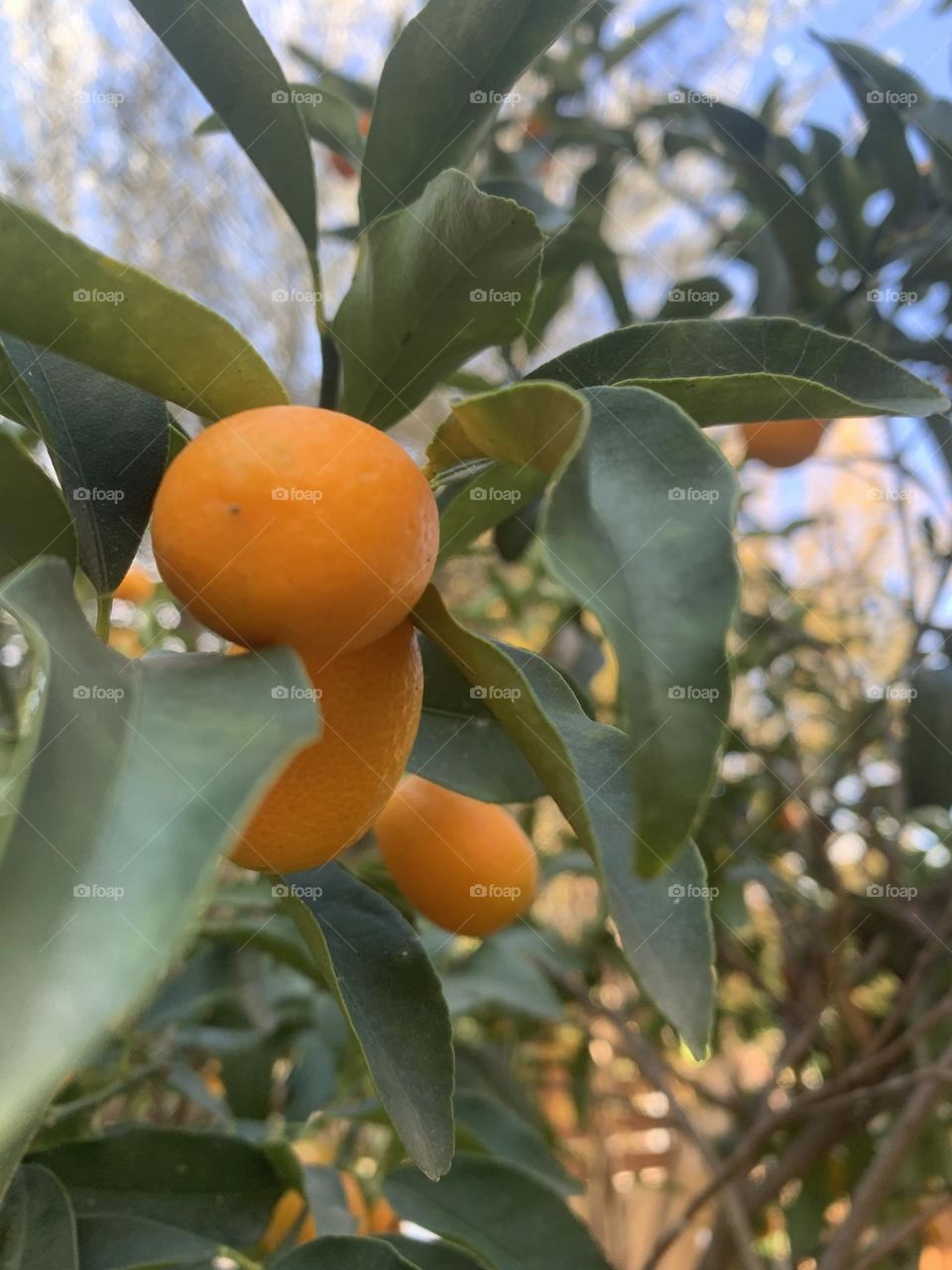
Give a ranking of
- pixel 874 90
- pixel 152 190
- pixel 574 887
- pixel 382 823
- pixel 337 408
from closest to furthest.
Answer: pixel 337 408, pixel 382 823, pixel 874 90, pixel 574 887, pixel 152 190

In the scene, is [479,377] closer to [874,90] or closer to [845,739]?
[874,90]

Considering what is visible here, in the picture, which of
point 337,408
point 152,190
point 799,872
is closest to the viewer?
point 337,408

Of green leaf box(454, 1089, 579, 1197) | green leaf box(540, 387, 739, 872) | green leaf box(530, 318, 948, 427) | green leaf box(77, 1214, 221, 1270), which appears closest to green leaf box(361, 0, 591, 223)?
green leaf box(530, 318, 948, 427)

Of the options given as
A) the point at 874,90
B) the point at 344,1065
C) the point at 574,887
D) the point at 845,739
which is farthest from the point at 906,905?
the point at 574,887

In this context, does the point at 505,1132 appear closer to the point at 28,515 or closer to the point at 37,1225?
the point at 37,1225

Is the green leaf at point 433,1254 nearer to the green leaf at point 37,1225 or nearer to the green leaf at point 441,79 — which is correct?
the green leaf at point 37,1225

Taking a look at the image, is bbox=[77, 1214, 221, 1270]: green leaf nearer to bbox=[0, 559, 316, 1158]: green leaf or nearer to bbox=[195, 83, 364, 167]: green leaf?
bbox=[0, 559, 316, 1158]: green leaf

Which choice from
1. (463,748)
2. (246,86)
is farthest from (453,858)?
(246,86)
